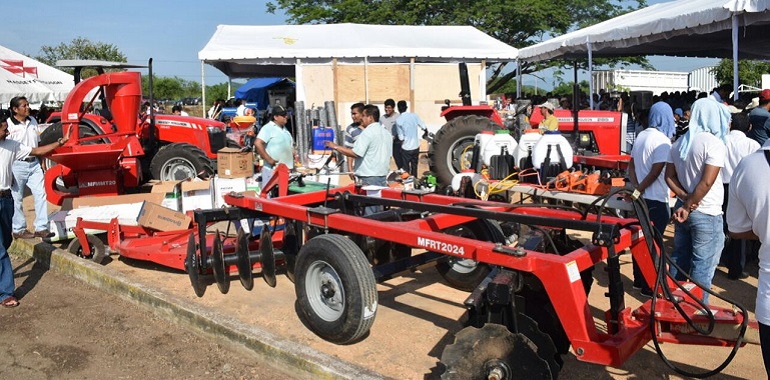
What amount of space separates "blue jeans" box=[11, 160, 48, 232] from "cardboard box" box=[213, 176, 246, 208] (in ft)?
6.77

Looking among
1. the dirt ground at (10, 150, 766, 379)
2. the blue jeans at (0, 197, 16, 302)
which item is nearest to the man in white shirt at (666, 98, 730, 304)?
the dirt ground at (10, 150, 766, 379)

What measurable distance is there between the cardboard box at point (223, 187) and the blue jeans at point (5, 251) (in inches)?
102

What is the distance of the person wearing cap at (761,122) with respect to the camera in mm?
7102

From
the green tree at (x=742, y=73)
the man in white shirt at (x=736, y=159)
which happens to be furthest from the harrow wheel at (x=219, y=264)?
the green tree at (x=742, y=73)

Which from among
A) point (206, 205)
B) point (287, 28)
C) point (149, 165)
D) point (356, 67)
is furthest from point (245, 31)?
point (206, 205)

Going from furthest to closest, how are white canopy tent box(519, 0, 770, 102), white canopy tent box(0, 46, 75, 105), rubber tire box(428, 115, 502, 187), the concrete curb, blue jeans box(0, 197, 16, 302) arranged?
white canopy tent box(0, 46, 75, 105) → rubber tire box(428, 115, 502, 187) → white canopy tent box(519, 0, 770, 102) → blue jeans box(0, 197, 16, 302) → the concrete curb

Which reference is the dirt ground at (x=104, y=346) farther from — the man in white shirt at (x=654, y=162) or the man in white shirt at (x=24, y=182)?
the man in white shirt at (x=654, y=162)

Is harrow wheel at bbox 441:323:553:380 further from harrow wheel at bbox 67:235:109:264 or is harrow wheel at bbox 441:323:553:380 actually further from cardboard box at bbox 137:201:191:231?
harrow wheel at bbox 67:235:109:264

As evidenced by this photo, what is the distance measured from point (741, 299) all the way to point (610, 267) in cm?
270

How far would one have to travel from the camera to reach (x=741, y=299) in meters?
5.86

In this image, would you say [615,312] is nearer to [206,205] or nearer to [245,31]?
[206,205]

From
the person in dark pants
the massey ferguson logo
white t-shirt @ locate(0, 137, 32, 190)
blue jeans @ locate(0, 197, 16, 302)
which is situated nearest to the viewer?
blue jeans @ locate(0, 197, 16, 302)

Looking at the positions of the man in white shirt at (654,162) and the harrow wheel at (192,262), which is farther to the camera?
the harrow wheel at (192,262)

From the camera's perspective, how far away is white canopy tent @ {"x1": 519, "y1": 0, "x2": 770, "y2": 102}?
9.70m
